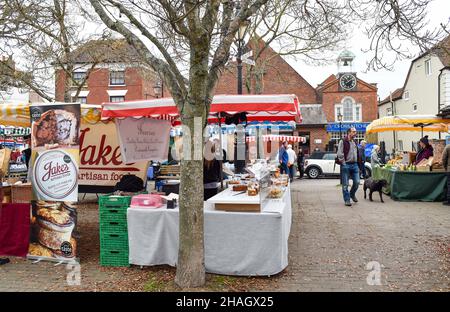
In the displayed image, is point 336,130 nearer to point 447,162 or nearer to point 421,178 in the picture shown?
point 421,178

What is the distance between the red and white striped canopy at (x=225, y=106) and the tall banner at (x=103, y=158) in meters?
3.06

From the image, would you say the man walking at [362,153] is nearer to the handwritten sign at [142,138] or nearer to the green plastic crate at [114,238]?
the handwritten sign at [142,138]

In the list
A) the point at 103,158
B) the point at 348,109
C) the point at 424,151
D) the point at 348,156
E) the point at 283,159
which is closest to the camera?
the point at 103,158

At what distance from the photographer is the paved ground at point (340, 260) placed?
4.84m

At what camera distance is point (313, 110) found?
37.1m

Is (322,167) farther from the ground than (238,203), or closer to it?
closer to it

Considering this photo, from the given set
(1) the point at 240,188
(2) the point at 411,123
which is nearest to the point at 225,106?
(1) the point at 240,188

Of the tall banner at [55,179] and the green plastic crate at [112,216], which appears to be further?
the tall banner at [55,179]

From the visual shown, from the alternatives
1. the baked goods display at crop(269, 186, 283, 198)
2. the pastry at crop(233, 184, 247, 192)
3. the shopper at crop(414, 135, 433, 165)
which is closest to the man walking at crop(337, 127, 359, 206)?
the shopper at crop(414, 135, 433, 165)

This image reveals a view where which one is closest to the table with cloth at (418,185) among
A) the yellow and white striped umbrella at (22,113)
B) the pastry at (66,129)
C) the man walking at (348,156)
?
the man walking at (348,156)

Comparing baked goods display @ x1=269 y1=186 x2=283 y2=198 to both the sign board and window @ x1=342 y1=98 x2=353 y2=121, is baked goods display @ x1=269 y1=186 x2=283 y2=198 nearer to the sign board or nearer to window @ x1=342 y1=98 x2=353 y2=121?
the sign board

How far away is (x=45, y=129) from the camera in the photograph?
19.3 ft

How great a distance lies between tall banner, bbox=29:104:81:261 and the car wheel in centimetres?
1880

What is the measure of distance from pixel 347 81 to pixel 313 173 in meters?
18.4
